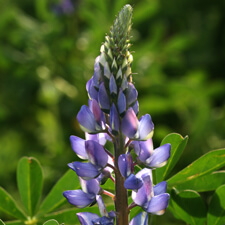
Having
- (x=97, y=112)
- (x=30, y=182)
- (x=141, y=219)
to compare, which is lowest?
(x=141, y=219)

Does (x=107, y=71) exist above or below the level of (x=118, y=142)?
above

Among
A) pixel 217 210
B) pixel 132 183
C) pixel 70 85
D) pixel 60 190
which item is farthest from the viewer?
pixel 70 85

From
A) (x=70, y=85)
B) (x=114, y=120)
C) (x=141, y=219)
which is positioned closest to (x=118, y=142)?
(x=114, y=120)

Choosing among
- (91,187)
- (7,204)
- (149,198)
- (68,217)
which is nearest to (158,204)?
(149,198)

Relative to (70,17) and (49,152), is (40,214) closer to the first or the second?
(49,152)

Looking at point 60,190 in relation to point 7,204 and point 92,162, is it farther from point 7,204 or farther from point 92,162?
point 92,162

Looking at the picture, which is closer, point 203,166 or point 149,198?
point 149,198

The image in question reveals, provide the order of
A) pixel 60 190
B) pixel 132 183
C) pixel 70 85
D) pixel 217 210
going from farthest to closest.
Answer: pixel 70 85, pixel 60 190, pixel 217 210, pixel 132 183
